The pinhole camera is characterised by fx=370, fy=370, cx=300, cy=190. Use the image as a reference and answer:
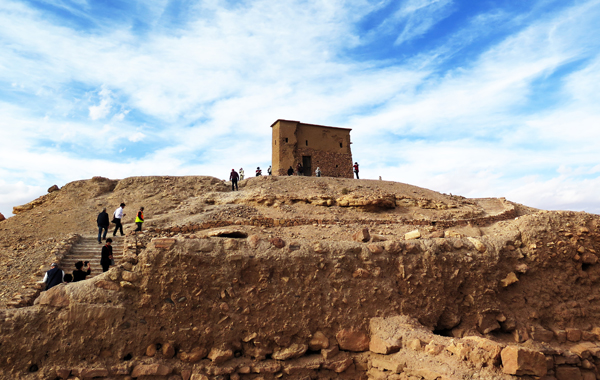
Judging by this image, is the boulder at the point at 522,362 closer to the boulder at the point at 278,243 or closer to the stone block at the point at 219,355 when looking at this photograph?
the boulder at the point at 278,243

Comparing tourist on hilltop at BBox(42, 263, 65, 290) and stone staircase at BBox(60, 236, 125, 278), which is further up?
stone staircase at BBox(60, 236, 125, 278)

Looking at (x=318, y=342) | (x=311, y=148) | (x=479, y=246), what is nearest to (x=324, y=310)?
(x=318, y=342)

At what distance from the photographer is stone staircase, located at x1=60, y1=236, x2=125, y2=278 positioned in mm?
9866

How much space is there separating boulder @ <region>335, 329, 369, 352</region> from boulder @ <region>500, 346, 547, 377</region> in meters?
2.28

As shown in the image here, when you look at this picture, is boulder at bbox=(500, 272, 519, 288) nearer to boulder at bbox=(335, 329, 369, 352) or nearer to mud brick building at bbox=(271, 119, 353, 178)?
boulder at bbox=(335, 329, 369, 352)

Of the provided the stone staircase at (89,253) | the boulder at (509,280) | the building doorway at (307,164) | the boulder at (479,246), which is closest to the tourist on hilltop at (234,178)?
the building doorway at (307,164)

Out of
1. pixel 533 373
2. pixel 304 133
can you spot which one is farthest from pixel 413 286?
pixel 304 133

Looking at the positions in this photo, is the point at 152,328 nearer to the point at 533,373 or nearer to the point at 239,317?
the point at 239,317

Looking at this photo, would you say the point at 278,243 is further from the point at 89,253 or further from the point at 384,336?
the point at 89,253

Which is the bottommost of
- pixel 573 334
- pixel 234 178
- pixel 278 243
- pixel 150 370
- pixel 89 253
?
pixel 573 334

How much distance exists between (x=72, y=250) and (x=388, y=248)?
9.20m

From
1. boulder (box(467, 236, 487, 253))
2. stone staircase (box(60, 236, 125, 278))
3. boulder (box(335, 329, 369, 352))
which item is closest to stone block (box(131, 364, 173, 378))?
boulder (box(335, 329, 369, 352))

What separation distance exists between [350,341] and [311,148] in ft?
70.5

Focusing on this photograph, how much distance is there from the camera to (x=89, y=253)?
1083 centimetres
